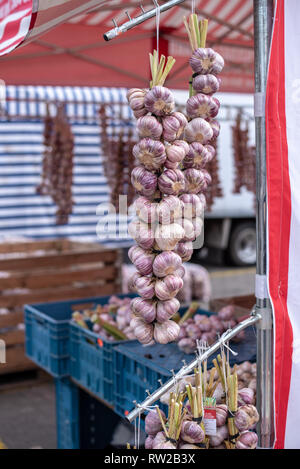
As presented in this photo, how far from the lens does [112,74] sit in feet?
18.9

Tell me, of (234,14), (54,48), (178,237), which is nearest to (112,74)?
(54,48)

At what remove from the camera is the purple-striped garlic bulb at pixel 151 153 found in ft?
6.58

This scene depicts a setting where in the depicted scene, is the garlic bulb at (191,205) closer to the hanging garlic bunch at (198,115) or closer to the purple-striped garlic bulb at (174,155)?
the hanging garlic bunch at (198,115)

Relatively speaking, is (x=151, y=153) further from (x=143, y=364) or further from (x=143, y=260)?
(x=143, y=364)

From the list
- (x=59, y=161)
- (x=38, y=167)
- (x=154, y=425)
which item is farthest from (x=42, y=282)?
(x=154, y=425)

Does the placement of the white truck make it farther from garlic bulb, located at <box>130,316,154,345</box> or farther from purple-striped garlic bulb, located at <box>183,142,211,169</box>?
garlic bulb, located at <box>130,316,154,345</box>

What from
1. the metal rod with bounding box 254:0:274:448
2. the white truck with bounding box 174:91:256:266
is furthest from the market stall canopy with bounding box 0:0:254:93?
the white truck with bounding box 174:91:256:266

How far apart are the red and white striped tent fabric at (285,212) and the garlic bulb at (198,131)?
0.23 metres

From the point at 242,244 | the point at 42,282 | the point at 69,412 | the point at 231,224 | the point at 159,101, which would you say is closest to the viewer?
the point at 159,101

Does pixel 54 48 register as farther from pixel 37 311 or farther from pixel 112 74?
pixel 37 311

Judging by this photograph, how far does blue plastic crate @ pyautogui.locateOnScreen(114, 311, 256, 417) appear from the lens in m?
2.98

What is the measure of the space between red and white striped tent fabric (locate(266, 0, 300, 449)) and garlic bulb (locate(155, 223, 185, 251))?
37 cm

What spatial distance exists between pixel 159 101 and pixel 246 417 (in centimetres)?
119

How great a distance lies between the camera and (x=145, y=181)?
80.4 inches
